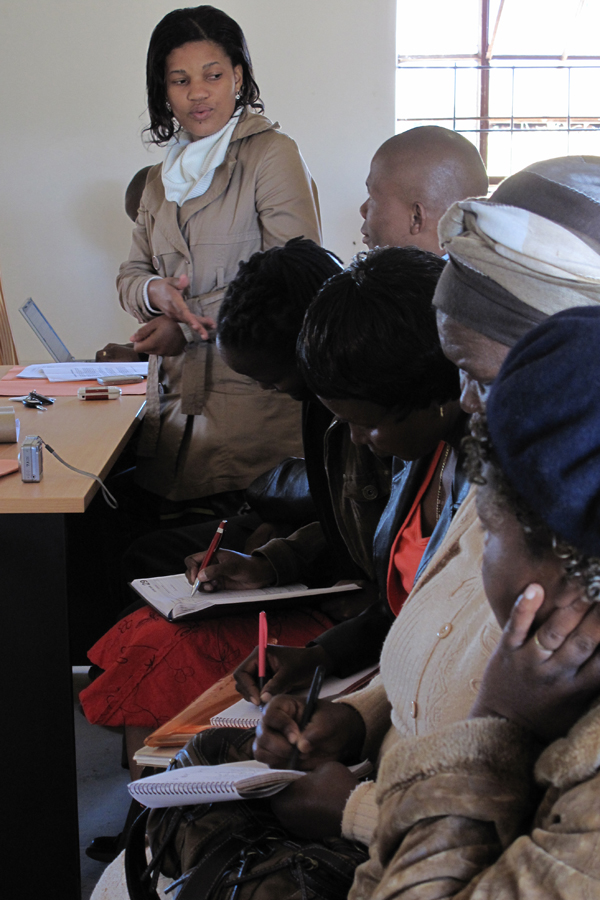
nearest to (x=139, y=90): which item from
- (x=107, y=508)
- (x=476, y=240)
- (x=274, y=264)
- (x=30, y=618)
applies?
(x=107, y=508)

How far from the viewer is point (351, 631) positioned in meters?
1.47

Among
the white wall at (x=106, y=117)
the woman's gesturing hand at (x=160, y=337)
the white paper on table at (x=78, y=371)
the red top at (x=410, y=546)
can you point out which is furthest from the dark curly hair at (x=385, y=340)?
the white wall at (x=106, y=117)

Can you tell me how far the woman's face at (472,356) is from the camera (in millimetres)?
995

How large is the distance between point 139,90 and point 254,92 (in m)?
2.40

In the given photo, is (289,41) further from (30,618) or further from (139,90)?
(30,618)

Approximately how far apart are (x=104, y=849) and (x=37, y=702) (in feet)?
1.74

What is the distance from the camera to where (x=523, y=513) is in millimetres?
615

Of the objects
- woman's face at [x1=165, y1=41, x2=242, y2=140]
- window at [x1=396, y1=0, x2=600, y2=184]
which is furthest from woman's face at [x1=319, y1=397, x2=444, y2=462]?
window at [x1=396, y1=0, x2=600, y2=184]

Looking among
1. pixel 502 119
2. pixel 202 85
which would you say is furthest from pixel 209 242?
pixel 502 119

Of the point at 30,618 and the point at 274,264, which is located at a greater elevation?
the point at 274,264

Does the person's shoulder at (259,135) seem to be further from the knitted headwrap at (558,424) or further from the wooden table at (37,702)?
the knitted headwrap at (558,424)

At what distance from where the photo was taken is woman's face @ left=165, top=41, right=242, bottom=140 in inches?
101

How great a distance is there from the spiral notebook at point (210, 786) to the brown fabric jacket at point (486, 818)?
0.88 ft

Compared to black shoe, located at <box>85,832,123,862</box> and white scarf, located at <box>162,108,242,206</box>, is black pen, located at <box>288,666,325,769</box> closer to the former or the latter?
black shoe, located at <box>85,832,123,862</box>
